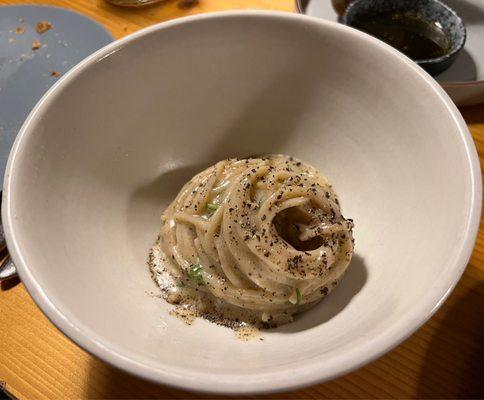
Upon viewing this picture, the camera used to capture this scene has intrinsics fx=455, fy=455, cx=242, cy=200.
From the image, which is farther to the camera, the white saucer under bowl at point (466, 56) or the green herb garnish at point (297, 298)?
the white saucer under bowl at point (466, 56)

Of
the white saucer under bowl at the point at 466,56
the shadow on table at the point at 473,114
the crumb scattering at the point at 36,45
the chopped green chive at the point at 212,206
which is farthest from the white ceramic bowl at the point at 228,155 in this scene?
the crumb scattering at the point at 36,45

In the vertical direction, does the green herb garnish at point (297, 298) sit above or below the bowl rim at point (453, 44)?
below

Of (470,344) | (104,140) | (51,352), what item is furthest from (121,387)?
(470,344)

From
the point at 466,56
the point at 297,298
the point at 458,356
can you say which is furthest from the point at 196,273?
the point at 466,56

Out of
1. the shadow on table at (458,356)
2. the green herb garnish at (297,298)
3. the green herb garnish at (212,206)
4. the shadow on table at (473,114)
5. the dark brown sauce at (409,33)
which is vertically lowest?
the shadow on table at (458,356)

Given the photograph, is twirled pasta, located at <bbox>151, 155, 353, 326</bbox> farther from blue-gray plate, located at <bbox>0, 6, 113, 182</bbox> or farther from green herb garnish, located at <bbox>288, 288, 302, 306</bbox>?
blue-gray plate, located at <bbox>0, 6, 113, 182</bbox>

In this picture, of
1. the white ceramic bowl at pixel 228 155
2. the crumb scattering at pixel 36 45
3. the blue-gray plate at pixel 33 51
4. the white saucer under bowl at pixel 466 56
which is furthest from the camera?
the crumb scattering at pixel 36 45

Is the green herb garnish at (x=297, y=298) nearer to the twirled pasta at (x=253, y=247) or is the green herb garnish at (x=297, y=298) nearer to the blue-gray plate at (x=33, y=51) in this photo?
the twirled pasta at (x=253, y=247)
